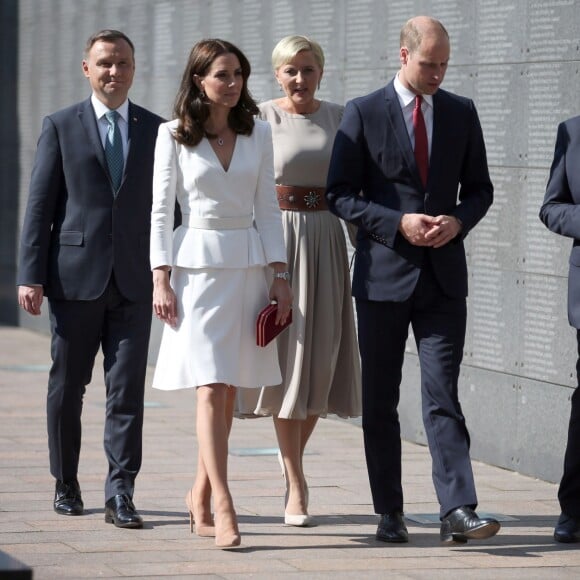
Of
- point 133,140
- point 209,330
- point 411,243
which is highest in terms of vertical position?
point 133,140

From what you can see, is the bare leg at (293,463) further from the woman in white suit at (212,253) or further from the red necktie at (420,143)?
the red necktie at (420,143)

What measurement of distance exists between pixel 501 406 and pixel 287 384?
179 centimetres

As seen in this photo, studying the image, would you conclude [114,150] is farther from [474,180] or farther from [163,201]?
[474,180]

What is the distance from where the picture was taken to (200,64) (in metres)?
6.18

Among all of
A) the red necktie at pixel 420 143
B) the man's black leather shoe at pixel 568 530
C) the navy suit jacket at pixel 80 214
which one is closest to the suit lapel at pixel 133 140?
the navy suit jacket at pixel 80 214

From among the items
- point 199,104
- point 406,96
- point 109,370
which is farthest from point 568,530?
point 199,104

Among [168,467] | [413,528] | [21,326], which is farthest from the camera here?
[21,326]

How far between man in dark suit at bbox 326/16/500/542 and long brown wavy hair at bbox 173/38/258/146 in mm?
379

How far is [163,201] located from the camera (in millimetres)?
6129

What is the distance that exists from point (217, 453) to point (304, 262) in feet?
3.43

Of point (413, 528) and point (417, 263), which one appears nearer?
point (417, 263)

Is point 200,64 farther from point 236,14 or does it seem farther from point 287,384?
point 236,14

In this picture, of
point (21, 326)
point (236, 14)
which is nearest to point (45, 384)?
point (236, 14)

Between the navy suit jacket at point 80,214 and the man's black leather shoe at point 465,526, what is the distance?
161 cm
